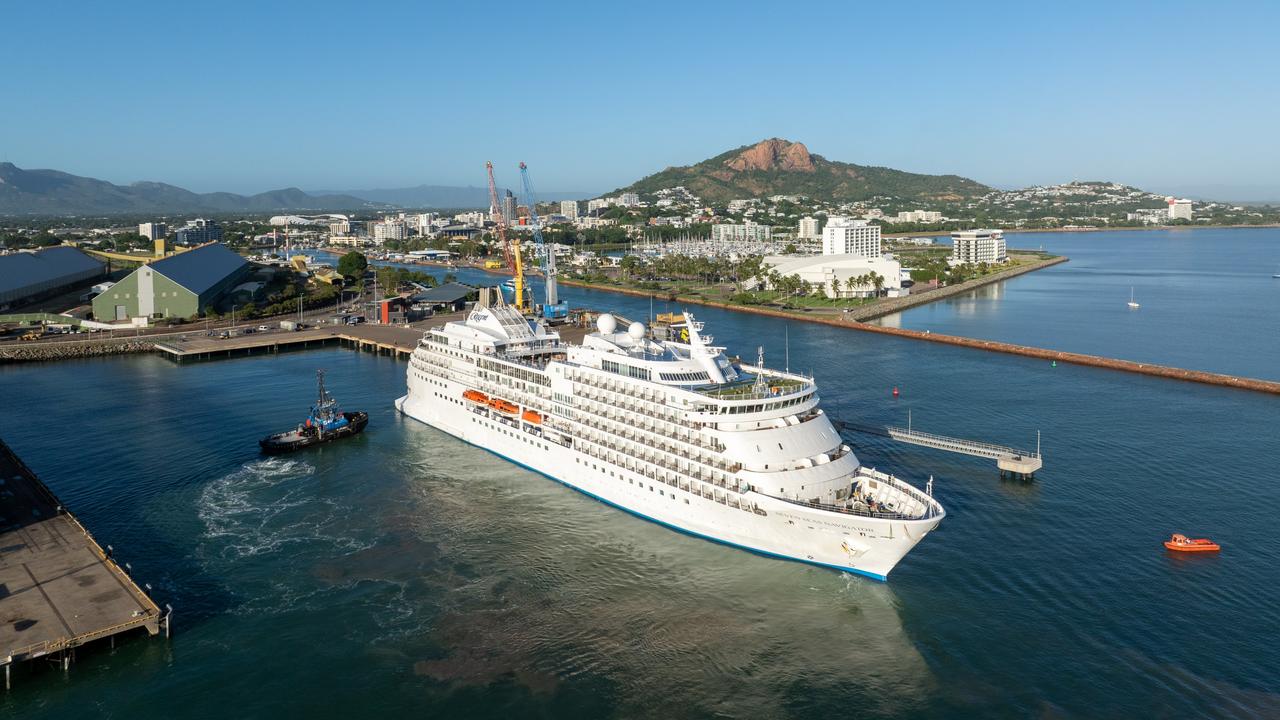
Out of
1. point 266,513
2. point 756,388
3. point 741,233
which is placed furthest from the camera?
point 741,233

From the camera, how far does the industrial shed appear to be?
66.9 metres

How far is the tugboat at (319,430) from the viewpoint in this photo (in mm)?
32000

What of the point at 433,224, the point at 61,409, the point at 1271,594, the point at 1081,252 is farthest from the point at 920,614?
the point at 433,224

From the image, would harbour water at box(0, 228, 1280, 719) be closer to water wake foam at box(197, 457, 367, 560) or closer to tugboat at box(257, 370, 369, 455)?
water wake foam at box(197, 457, 367, 560)

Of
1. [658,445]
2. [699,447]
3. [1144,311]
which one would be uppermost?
[1144,311]

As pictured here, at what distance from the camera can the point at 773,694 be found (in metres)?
16.9

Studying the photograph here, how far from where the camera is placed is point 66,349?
52.5 meters

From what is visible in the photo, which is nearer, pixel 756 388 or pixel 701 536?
pixel 701 536

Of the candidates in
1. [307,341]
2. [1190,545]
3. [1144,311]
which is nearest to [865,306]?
[1144,311]

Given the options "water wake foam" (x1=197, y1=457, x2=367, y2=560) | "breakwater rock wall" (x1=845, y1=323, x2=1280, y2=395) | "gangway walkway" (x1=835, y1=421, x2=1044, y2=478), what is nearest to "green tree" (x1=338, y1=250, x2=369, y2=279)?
"breakwater rock wall" (x1=845, y1=323, x2=1280, y2=395)

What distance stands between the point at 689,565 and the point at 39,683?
15046 millimetres

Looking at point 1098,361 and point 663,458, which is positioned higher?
point 1098,361

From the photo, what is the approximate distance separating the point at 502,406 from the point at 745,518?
12.3 metres

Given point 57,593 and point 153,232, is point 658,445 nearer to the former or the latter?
point 57,593
